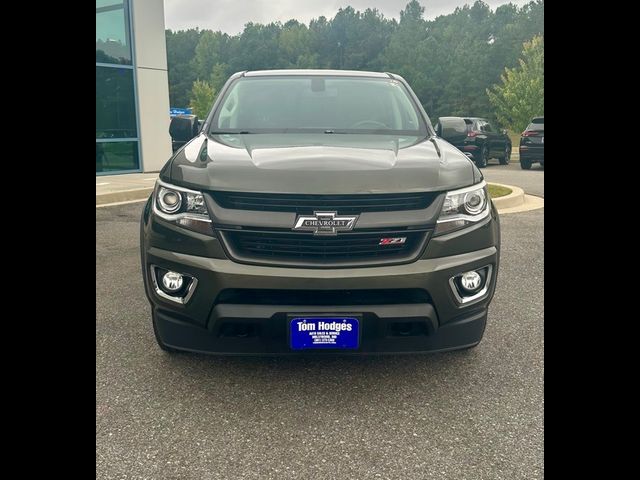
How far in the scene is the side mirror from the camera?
4.44 m

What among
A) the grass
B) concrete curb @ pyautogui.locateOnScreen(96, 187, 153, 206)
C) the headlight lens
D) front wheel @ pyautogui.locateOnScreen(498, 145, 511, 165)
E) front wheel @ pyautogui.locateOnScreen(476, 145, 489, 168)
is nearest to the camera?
the headlight lens

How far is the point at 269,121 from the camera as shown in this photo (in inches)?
162

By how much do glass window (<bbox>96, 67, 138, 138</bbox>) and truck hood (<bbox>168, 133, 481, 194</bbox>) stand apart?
13.1m

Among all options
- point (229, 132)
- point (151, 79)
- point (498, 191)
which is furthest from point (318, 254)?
point (151, 79)

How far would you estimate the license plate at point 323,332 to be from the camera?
9.00ft

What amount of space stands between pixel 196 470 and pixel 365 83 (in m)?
3.22

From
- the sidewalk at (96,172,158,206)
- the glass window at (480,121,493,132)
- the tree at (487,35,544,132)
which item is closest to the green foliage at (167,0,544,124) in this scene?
the tree at (487,35,544,132)

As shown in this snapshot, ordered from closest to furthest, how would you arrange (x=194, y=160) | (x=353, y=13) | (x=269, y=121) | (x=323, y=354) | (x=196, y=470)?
(x=196, y=470) → (x=323, y=354) → (x=194, y=160) → (x=269, y=121) → (x=353, y=13)

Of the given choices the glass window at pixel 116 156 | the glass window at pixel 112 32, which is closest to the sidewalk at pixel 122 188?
the glass window at pixel 116 156

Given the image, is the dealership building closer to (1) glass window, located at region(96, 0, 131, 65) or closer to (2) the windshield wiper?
(1) glass window, located at region(96, 0, 131, 65)

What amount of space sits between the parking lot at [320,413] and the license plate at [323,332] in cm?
38

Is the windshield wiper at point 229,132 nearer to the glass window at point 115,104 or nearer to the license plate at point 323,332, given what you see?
the license plate at point 323,332
